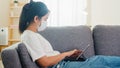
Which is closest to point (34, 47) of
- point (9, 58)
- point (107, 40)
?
point (9, 58)

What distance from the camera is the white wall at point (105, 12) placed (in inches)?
144

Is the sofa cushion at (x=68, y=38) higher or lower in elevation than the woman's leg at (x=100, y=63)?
higher

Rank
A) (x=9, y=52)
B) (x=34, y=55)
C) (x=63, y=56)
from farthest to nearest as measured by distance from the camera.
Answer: (x=63, y=56) < (x=34, y=55) < (x=9, y=52)

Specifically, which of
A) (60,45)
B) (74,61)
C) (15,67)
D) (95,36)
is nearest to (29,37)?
(15,67)

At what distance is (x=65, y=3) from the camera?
13.1ft

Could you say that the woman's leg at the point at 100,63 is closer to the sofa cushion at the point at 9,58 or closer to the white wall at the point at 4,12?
the sofa cushion at the point at 9,58

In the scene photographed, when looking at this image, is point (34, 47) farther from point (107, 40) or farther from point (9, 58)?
point (107, 40)

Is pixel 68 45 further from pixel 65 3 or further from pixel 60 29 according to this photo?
pixel 65 3

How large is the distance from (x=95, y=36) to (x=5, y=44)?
239cm

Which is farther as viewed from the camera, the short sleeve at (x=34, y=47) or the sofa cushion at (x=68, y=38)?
A: the sofa cushion at (x=68, y=38)

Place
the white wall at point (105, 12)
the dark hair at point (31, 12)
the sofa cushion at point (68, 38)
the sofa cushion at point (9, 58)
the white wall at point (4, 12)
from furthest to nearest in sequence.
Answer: the white wall at point (4, 12), the white wall at point (105, 12), the sofa cushion at point (68, 38), the dark hair at point (31, 12), the sofa cushion at point (9, 58)

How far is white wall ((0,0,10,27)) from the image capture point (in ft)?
14.8

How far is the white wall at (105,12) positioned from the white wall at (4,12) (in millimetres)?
1779

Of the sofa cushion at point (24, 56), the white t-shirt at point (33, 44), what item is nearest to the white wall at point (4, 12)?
the white t-shirt at point (33, 44)
